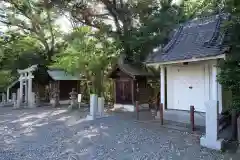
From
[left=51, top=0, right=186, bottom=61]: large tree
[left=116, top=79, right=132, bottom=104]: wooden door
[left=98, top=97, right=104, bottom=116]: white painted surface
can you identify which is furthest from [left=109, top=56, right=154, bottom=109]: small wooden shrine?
[left=98, top=97, right=104, bottom=116]: white painted surface

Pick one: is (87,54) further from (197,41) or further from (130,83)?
(197,41)

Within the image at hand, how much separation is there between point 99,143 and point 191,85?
563cm

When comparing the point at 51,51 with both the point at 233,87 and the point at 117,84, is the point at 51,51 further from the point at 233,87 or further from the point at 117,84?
the point at 233,87

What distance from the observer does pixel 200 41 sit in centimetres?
1135

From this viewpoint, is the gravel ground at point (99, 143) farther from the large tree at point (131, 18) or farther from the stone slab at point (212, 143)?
the large tree at point (131, 18)

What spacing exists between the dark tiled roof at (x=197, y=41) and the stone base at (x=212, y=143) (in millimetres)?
3404

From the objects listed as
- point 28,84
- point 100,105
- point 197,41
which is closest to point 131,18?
point 100,105

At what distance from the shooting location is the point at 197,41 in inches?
454

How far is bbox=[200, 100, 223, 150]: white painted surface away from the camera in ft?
24.7

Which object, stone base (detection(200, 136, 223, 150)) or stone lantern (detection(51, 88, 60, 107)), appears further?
stone lantern (detection(51, 88, 60, 107))

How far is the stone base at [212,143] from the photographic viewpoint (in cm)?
744

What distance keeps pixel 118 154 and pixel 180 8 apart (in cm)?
1327

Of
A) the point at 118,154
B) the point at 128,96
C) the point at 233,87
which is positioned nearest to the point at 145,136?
the point at 118,154

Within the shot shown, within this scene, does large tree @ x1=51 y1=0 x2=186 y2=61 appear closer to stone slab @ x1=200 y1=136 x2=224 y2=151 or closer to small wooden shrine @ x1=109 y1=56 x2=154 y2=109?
small wooden shrine @ x1=109 y1=56 x2=154 y2=109
